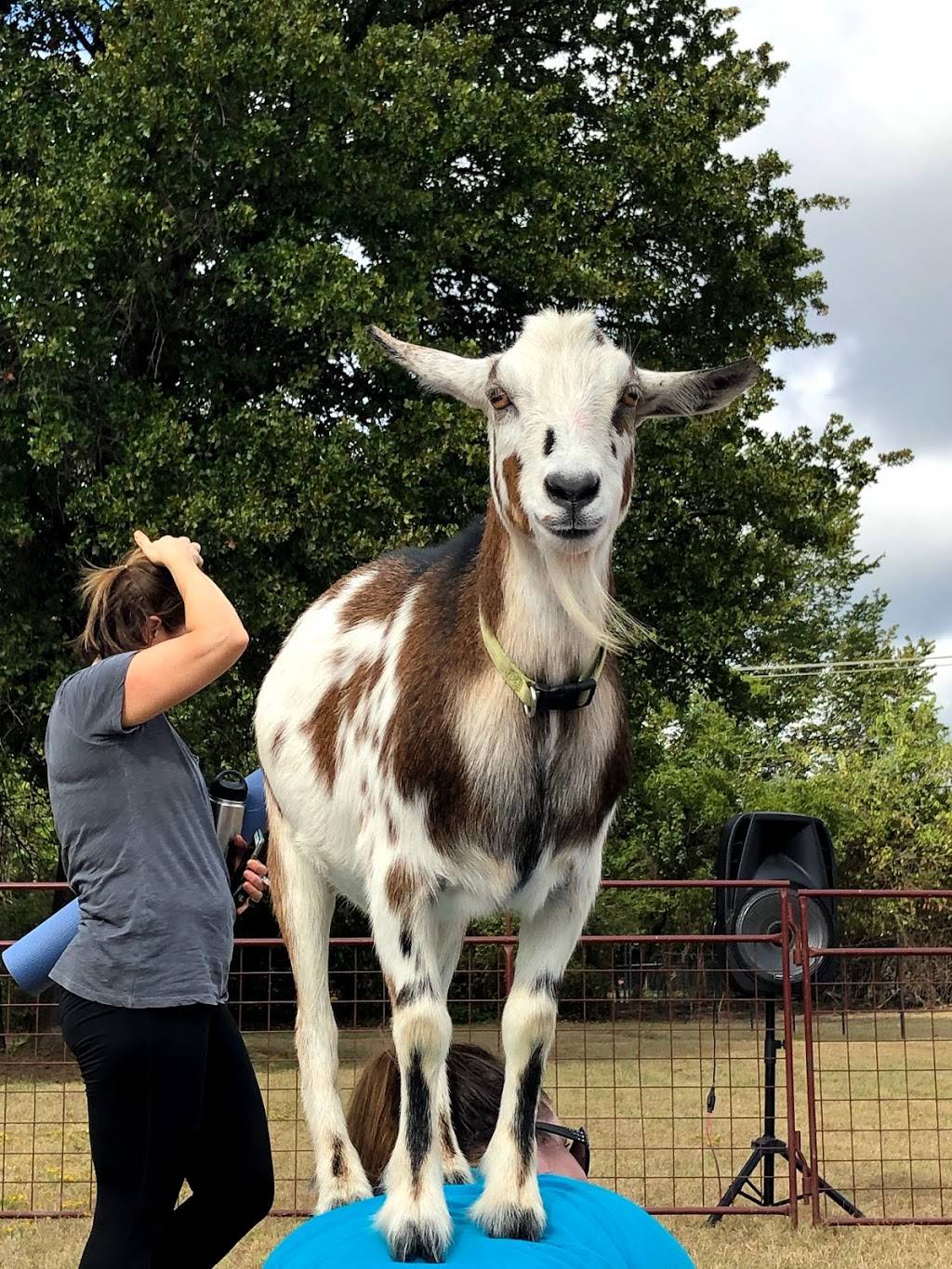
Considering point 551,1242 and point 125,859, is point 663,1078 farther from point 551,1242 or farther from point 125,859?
point 551,1242

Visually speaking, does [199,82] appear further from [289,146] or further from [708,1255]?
[708,1255]

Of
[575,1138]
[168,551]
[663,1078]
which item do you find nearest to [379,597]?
[168,551]

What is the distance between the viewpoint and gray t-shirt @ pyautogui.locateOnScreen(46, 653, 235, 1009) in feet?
9.39

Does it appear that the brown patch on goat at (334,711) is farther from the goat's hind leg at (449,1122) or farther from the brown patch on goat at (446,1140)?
the brown patch on goat at (446,1140)

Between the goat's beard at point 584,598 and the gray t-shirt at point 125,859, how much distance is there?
0.97m

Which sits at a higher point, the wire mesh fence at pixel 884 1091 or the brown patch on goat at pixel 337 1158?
the brown patch on goat at pixel 337 1158

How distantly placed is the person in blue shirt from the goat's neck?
0.80 meters

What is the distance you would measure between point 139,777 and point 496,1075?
0.93 meters

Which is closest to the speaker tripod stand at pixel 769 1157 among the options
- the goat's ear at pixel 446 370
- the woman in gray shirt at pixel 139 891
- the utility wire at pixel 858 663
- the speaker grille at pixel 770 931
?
the speaker grille at pixel 770 931

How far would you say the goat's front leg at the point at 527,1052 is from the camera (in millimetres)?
2273

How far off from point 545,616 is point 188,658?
773 millimetres

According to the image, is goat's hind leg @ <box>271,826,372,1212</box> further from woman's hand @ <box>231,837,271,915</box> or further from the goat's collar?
the goat's collar

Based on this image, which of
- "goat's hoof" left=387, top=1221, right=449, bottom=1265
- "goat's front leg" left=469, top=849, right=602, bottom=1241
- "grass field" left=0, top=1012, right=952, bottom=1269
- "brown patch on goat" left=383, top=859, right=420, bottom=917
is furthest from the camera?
"grass field" left=0, top=1012, right=952, bottom=1269

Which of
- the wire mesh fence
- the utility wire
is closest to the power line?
the utility wire
